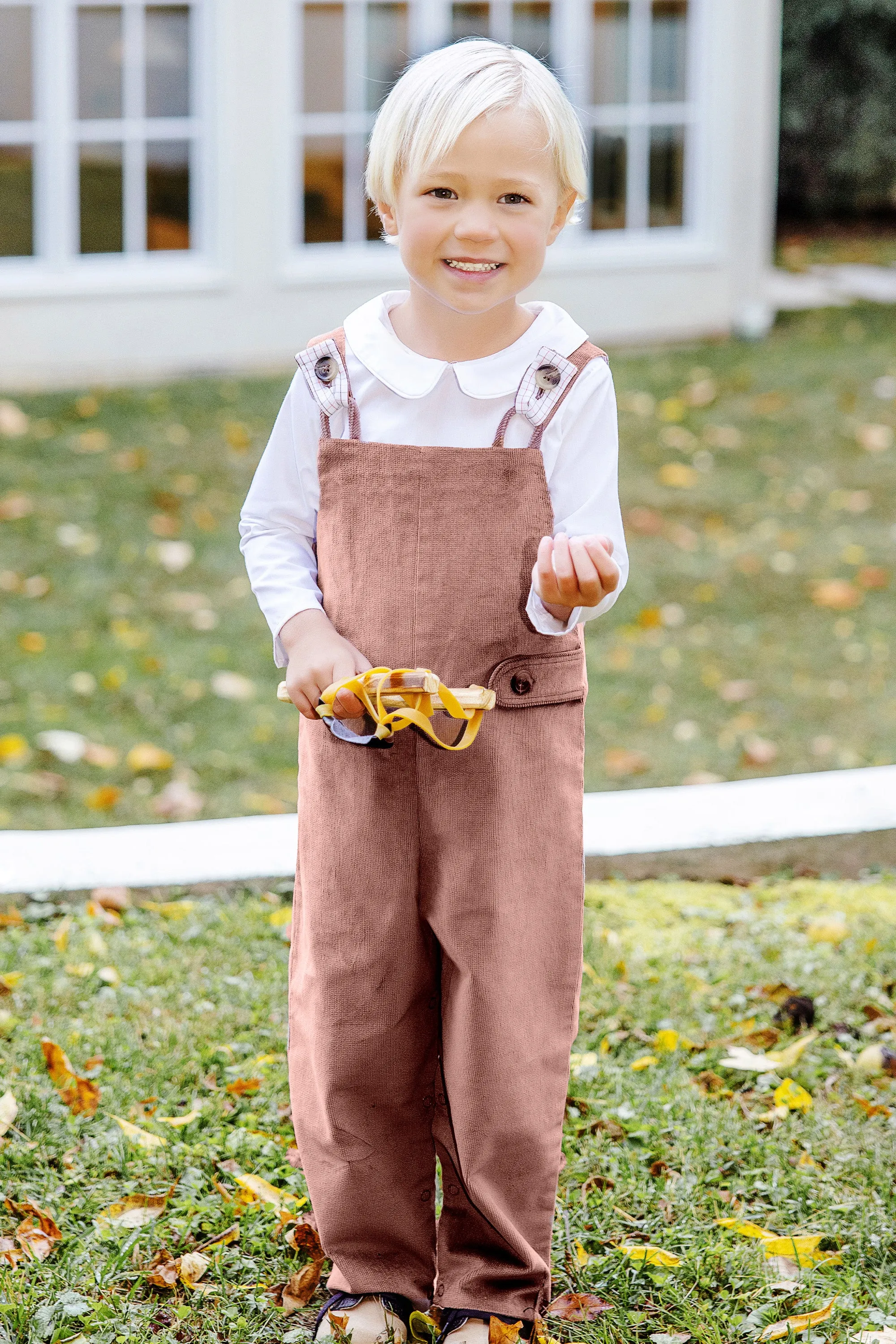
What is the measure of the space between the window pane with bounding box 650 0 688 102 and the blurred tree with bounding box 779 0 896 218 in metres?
6.23

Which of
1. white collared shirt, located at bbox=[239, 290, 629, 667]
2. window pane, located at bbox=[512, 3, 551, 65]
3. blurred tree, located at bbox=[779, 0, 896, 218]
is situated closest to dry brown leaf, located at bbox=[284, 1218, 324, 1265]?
white collared shirt, located at bbox=[239, 290, 629, 667]

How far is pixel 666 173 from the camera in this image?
927cm

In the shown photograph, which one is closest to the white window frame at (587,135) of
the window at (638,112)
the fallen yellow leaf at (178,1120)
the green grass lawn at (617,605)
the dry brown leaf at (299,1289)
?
the window at (638,112)

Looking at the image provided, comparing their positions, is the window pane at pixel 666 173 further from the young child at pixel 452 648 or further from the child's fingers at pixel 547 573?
the child's fingers at pixel 547 573

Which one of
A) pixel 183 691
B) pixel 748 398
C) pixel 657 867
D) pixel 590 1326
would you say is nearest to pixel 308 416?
pixel 590 1326

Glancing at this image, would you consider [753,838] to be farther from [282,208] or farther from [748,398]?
[282,208]

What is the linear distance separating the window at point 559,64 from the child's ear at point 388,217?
20.7 ft

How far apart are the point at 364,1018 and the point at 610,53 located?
8.07 m

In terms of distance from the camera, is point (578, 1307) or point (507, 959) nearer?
point (507, 959)

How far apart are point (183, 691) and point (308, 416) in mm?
3080

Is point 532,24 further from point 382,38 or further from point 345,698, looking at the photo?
point 345,698

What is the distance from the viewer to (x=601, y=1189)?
252 cm

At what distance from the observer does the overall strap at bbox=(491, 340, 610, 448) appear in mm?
1938

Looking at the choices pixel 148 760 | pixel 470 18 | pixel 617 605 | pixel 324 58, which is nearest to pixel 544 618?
pixel 148 760
